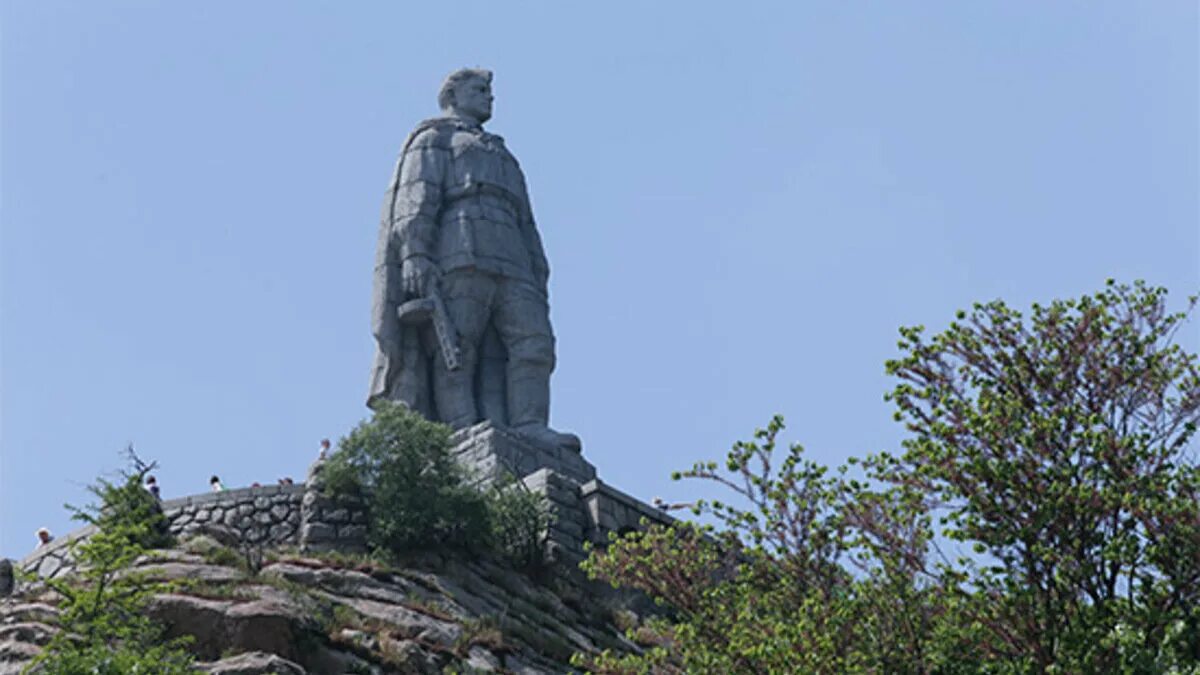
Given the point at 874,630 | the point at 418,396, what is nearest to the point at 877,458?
the point at 874,630

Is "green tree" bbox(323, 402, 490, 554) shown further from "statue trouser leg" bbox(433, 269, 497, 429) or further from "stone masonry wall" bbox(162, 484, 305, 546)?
"statue trouser leg" bbox(433, 269, 497, 429)

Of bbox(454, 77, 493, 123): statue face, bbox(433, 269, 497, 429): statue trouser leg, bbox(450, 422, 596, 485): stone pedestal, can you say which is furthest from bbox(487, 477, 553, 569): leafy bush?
bbox(454, 77, 493, 123): statue face

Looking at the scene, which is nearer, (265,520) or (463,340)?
(265,520)

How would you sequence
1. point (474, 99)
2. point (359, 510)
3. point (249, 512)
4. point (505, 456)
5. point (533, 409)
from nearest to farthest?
point (359, 510) → point (249, 512) → point (505, 456) → point (533, 409) → point (474, 99)

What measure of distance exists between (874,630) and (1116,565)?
1.46 metres

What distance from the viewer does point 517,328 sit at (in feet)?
82.6

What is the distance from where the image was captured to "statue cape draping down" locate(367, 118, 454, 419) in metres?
24.8

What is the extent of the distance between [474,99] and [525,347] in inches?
126

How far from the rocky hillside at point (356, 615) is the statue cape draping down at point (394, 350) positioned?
3348 mm

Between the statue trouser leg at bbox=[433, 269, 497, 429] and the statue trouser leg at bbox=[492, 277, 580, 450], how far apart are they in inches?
7.4

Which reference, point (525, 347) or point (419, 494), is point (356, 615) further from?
point (525, 347)

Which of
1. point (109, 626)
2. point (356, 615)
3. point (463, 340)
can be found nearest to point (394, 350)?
point (463, 340)

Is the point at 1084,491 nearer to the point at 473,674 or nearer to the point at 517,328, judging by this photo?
the point at 473,674

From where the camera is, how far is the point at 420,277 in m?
25.0
